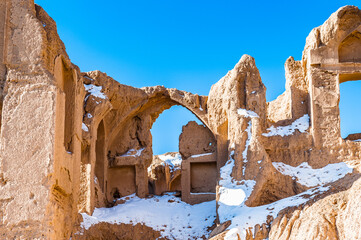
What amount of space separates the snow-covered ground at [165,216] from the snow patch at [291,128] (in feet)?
10.9

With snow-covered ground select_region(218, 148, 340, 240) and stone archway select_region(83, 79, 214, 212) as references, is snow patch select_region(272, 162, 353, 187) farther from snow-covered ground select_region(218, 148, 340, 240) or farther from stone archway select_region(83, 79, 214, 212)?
stone archway select_region(83, 79, 214, 212)

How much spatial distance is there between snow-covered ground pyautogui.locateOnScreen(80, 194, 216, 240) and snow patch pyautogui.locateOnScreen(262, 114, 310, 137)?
332 cm

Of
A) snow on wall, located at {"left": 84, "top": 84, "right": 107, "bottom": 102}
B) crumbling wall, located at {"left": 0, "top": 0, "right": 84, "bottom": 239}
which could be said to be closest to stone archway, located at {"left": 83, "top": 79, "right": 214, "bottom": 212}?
snow on wall, located at {"left": 84, "top": 84, "right": 107, "bottom": 102}

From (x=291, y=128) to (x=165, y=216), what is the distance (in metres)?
5.24

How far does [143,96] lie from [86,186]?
4852 mm

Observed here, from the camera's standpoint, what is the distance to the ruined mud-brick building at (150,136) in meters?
11.8

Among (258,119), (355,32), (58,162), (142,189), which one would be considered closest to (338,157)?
(258,119)

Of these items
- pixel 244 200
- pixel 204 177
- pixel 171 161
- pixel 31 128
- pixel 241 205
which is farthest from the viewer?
pixel 171 161

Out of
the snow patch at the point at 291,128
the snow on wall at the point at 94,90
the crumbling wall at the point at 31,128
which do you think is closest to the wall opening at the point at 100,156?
the snow on wall at the point at 94,90

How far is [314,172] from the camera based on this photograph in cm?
1648

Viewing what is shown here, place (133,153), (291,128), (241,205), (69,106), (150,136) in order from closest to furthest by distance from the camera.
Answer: (69,106)
(241,205)
(291,128)
(133,153)
(150,136)

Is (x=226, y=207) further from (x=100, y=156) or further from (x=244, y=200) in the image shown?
(x=100, y=156)

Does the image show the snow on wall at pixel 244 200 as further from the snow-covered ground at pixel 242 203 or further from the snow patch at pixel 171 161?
the snow patch at pixel 171 161

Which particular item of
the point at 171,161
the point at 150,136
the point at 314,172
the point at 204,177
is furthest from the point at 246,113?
the point at 171,161
